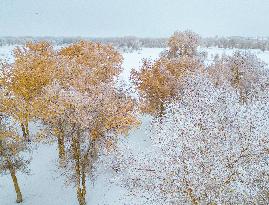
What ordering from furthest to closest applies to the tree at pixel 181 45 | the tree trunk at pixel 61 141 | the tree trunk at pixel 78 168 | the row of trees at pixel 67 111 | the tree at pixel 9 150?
the tree at pixel 181 45, the tree at pixel 9 150, the tree trunk at pixel 61 141, the tree trunk at pixel 78 168, the row of trees at pixel 67 111

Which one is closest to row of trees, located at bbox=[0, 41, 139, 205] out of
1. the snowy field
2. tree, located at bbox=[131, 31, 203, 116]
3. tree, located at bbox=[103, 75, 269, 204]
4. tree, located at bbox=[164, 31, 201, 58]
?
the snowy field

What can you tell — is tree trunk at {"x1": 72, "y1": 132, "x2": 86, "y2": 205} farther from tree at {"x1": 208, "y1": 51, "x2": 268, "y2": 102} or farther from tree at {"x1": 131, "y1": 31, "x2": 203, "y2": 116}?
tree at {"x1": 208, "y1": 51, "x2": 268, "y2": 102}

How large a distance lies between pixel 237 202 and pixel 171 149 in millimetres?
5192

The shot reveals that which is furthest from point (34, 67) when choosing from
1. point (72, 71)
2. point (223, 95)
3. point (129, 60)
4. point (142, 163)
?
point (129, 60)

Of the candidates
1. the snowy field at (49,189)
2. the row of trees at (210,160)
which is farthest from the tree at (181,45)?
the row of trees at (210,160)

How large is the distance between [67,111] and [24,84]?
22.6 metres

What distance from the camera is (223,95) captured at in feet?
135

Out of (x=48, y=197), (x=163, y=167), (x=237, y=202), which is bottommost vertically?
(x=48, y=197)

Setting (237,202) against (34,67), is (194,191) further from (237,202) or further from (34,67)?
(34,67)

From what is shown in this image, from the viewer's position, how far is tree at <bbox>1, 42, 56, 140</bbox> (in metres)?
52.2

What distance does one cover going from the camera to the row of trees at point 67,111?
1535 inches

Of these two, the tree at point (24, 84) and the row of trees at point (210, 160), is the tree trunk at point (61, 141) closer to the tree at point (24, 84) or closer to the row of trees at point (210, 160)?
the tree at point (24, 84)

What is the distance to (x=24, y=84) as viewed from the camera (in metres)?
58.8

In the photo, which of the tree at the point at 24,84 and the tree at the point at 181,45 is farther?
the tree at the point at 181,45
